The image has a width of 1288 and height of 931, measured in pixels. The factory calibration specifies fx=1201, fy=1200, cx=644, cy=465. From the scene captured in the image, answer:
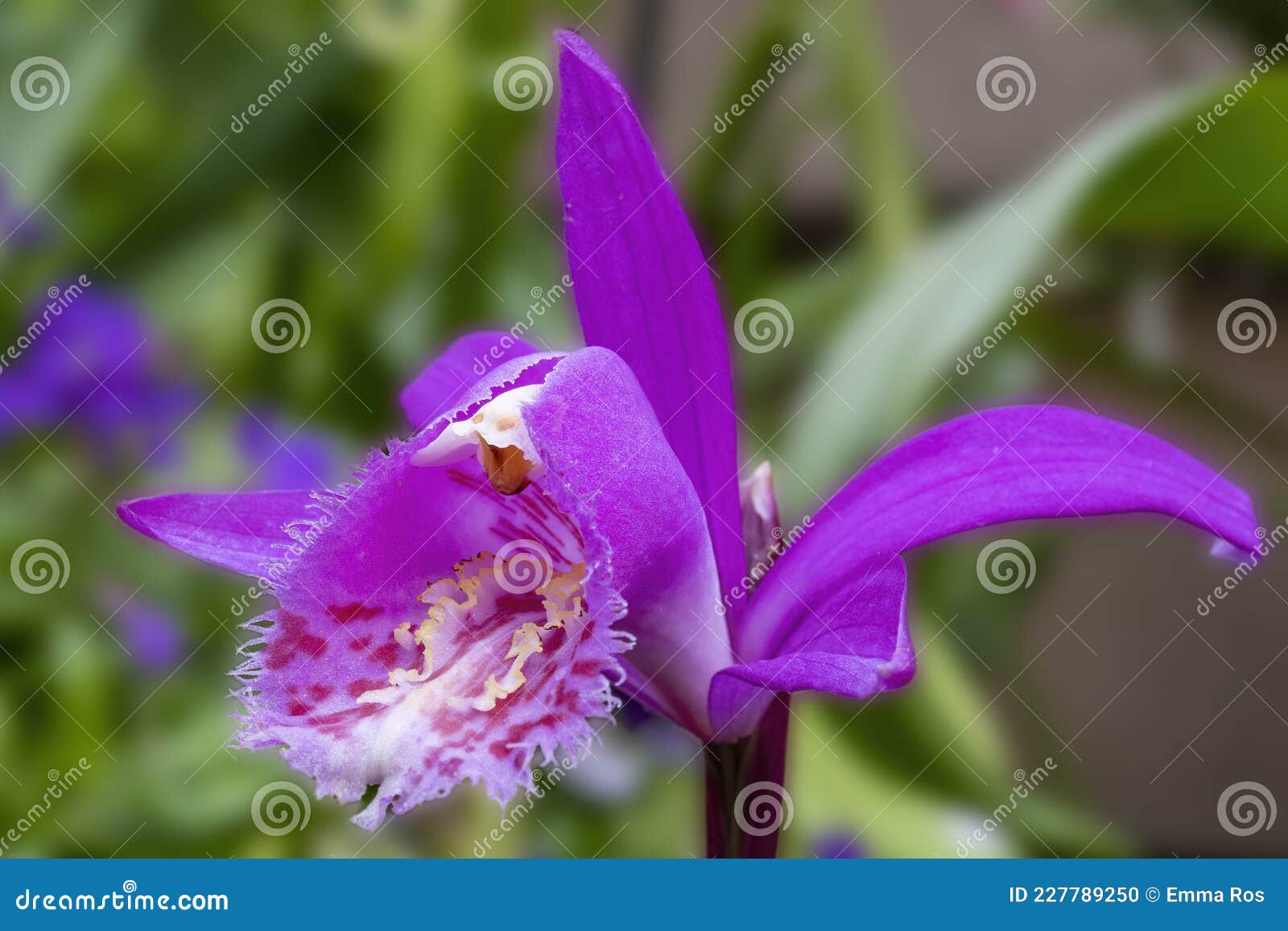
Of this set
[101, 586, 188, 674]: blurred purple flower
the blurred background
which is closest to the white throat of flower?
the blurred background

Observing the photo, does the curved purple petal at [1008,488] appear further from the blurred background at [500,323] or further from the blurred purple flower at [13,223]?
the blurred purple flower at [13,223]

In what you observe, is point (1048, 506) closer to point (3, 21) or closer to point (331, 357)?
point (331, 357)

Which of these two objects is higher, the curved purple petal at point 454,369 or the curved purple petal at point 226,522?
the curved purple petal at point 454,369

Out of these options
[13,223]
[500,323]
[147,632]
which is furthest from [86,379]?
[500,323]

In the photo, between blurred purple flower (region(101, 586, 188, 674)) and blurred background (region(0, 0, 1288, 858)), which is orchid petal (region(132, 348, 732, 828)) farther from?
blurred purple flower (region(101, 586, 188, 674))

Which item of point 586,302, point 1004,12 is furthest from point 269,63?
point 586,302

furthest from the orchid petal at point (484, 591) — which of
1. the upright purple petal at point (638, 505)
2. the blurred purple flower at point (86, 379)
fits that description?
the blurred purple flower at point (86, 379)
